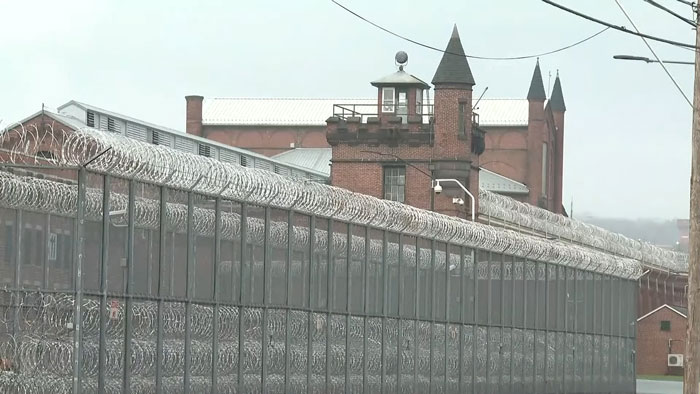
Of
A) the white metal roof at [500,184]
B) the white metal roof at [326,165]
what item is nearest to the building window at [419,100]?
the white metal roof at [326,165]

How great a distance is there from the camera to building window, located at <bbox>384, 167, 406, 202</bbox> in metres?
82.4

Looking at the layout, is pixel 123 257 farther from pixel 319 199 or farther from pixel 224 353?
pixel 319 199

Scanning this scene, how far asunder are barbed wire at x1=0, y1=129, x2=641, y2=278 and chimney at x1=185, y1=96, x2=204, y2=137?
88915mm

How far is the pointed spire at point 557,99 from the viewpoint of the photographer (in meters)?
132

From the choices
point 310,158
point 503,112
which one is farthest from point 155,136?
point 503,112

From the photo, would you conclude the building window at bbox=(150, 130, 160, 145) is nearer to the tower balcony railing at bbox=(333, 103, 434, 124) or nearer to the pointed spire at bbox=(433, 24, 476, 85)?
the tower balcony railing at bbox=(333, 103, 434, 124)

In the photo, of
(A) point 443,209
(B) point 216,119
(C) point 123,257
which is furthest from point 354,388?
(B) point 216,119

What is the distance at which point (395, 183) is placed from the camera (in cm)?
8262

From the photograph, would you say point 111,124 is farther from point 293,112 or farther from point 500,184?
point 293,112

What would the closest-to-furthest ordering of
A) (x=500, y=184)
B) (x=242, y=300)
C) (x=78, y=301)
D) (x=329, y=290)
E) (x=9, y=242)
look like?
(x=78, y=301) < (x=9, y=242) < (x=242, y=300) < (x=329, y=290) < (x=500, y=184)

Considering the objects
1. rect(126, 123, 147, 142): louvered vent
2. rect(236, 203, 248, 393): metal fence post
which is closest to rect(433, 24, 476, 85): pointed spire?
rect(126, 123, 147, 142): louvered vent

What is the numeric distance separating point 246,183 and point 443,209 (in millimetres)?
53283

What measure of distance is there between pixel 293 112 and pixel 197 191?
4238 inches

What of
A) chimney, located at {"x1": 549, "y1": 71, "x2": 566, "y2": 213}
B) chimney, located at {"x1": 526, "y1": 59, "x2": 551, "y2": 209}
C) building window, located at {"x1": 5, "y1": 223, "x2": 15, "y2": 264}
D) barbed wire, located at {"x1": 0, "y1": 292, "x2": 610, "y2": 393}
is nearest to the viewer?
barbed wire, located at {"x1": 0, "y1": 292, "x2": 610, "y2": 393}
